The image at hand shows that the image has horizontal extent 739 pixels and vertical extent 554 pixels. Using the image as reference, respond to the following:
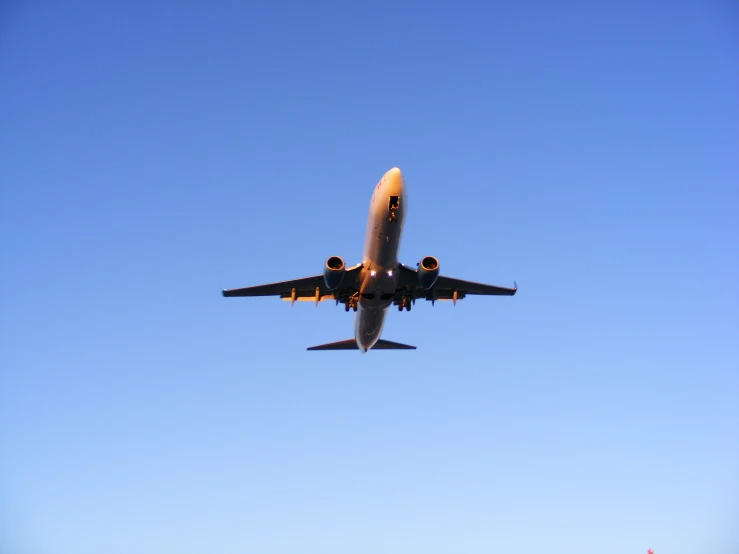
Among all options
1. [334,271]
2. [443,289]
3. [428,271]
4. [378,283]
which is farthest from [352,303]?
[443,289]

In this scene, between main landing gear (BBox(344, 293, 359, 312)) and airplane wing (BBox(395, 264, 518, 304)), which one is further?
airplane wing (BBox(395, 264, 518, 304))

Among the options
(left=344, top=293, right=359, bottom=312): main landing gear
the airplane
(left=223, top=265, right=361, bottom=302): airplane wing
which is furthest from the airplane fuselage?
(left=223, top=265, right=361, bottom=302): airplane wing

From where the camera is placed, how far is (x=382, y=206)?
3688 cm

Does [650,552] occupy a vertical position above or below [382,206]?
below

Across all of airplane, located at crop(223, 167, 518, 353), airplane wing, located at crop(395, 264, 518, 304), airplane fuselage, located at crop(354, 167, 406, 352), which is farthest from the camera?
airplane wing, located at crop(395, 264, 518, 304)

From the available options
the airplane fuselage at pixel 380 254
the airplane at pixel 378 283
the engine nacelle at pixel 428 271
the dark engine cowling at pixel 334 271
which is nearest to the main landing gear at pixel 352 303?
the airplane at pixel 378 283

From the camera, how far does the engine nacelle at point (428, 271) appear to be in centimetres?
3944

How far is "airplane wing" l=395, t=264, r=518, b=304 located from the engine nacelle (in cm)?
203

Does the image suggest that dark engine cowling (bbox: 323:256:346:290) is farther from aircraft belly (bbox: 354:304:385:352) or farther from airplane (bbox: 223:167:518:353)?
aircraft belly (bbox: 354:304:385:352)


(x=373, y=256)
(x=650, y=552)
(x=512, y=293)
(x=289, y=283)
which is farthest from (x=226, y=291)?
(x=650, y=552)

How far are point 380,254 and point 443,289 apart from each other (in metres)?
7.61

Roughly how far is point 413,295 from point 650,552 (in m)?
23.1

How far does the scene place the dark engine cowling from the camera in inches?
1522

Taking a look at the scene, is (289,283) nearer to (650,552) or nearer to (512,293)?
(512,293)
